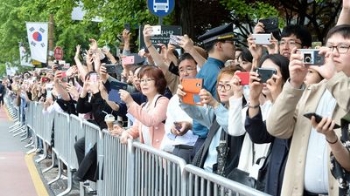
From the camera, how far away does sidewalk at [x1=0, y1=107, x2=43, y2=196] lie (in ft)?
40.6

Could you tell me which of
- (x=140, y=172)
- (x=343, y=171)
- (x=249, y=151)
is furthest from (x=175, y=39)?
(x=343, y=171)

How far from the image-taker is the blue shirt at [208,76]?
7.01m

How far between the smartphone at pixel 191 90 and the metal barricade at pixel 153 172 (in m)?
0.49

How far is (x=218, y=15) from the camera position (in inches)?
800

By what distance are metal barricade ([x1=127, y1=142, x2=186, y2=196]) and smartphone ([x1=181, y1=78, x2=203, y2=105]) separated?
1.60 feet

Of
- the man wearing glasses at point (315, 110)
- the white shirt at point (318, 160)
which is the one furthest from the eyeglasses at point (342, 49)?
the white shirt at point (318, 160)

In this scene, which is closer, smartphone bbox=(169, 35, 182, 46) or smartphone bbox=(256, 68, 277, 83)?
smartphone bbox=(256, 68, 277, 83)

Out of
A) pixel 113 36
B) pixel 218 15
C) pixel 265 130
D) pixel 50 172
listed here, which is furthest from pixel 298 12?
pixel 265 130

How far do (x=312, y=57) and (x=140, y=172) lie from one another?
2.87 m

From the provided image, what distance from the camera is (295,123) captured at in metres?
4.98

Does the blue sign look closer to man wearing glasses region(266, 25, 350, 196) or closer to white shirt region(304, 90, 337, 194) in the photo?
man wearing glasses region(266, 25, 350, 196)

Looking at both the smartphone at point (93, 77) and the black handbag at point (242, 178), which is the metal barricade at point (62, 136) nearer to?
the smartphone at point (93, 77)

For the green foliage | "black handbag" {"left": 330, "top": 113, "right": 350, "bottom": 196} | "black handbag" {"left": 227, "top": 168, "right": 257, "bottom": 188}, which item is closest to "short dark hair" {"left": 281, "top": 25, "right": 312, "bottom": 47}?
"black handbag" {"left": 227, "top": 168, "right": 257, "bottom": 188}

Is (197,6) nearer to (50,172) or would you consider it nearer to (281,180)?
(50,172)
